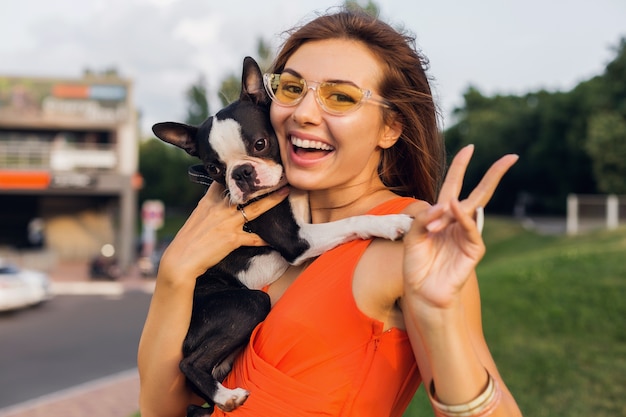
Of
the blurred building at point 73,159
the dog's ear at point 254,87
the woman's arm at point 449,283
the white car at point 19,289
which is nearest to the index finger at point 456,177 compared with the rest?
the woman's arm at point 449,283

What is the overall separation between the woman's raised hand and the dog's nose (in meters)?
0.98

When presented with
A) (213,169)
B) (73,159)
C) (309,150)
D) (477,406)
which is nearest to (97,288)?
(73,159)

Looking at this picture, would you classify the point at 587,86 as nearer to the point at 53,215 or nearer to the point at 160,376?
the point at 53,215

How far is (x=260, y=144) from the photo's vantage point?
2.36 m

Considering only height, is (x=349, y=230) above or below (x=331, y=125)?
below

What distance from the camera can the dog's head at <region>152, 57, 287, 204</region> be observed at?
2.26m

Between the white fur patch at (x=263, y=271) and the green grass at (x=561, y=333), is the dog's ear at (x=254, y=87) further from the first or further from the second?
the green grass at (x=561, y=333)

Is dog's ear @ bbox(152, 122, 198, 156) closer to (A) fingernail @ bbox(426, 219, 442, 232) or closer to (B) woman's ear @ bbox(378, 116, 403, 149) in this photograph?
(B) woman's ear @ bbox(378, 116, 403, 149)

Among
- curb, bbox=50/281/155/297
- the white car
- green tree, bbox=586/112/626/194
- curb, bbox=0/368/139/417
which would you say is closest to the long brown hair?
curb, bbox=0/368/139/417

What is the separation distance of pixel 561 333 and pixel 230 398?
6.46 meters

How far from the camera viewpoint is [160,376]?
6.63ft

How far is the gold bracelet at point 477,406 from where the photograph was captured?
135 cm

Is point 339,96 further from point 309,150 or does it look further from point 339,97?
point 309,150

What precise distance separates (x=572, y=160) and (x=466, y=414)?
121ft
